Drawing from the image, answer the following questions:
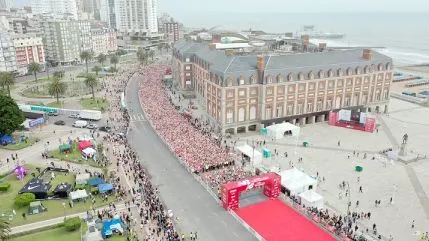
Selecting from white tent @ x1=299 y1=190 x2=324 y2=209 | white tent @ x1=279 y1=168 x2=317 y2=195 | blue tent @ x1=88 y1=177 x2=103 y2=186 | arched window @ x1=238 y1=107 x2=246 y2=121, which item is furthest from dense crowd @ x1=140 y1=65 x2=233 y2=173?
white tent @ x1=299 y1=190 x2=324 y2=209

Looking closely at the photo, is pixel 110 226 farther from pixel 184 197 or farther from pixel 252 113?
pixel 252 113

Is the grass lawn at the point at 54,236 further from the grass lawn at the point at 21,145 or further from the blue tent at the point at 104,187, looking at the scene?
the grass lawn at the point at 21,145

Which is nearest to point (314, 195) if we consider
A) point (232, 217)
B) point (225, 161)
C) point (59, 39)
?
point (232, 217)

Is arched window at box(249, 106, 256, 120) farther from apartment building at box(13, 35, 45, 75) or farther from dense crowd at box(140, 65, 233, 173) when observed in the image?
apartment building at box(13, 35, 45, 75)

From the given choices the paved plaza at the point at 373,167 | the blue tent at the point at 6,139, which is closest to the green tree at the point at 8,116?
the blue tent at the point at 6,139

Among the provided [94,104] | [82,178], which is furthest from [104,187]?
[94,104]

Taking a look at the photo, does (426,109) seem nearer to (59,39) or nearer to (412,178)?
(412,178)
